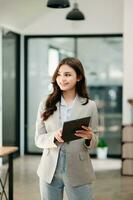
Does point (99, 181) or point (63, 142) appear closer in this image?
point (63, 142)

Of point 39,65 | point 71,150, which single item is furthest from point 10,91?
point 71,150

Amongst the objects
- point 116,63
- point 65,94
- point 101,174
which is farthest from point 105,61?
point 65,94

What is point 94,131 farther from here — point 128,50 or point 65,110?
point 128,50

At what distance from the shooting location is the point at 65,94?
92.7 inches

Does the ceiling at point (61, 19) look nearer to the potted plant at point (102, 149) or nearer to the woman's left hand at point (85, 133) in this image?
the potted plant at point (102, 149)

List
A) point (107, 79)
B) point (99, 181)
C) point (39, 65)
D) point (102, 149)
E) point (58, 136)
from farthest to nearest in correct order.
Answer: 1. point (39, 65)
2. point (107, 79)
3. point (102, 149)
4. point (99, 181)
5. point (58, 136)

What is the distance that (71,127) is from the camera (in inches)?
86.0

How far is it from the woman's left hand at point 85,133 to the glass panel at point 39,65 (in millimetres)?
6034

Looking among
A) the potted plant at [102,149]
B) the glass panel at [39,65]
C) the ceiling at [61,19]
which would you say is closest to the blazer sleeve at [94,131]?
the ceiling at [61,19]

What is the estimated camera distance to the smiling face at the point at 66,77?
2268 mm

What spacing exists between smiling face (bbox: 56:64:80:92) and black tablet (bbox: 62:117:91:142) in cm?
21

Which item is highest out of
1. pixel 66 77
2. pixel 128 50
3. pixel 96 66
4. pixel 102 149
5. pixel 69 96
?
pixel 128 50

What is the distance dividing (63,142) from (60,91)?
0.30 m

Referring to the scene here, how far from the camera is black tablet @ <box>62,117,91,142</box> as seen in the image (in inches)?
84.7
